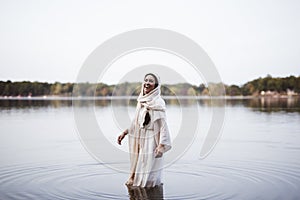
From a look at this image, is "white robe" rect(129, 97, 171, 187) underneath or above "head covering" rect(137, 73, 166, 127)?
underneath

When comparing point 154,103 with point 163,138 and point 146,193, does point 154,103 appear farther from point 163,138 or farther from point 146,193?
point 146,193

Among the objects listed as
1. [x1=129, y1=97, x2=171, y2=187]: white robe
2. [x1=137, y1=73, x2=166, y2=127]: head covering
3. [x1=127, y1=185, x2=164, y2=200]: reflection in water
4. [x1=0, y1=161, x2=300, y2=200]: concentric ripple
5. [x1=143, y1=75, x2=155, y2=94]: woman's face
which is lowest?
[x1=127, y1=185, x2=164, y2=200]: reflection in water

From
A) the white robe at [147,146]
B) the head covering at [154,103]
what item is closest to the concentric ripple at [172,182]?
the white robe at [147,146]

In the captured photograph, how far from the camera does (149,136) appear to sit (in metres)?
7.56

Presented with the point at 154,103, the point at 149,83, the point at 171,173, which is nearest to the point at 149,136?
the point at 154,103

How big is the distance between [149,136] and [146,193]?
102 cm

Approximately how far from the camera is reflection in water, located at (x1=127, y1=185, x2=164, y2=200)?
22.4 feet

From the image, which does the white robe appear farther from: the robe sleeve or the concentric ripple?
the concentric ripple

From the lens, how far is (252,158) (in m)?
10.6

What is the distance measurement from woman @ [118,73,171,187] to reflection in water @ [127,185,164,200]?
152 mm

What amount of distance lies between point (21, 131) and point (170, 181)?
36.0 ft

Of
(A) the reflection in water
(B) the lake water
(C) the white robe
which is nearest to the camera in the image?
(A) the reflection in water

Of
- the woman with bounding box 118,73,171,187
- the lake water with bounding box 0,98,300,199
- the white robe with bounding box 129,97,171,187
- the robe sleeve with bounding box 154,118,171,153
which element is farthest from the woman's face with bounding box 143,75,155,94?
the lake water with bounding box 0,98,300,199

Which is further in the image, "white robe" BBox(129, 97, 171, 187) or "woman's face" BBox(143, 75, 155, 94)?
"white robe" BBox(129, 97, 171, 187)
